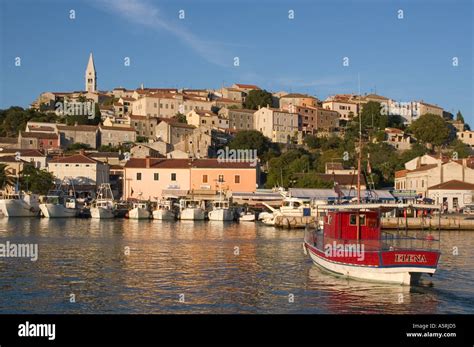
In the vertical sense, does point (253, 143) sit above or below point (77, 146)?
above

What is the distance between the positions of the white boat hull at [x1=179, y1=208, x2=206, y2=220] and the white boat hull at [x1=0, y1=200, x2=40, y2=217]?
16.0 metres

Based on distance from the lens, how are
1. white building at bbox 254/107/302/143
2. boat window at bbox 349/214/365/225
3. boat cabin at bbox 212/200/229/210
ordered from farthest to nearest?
1. white building at bbox 254/107/302/143
2. boat cabin at bbox 212/200/229/210
3. boat window at bbox 349/214/365/225

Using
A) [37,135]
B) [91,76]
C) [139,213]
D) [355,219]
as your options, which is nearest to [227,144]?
[37,135]

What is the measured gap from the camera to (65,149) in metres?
108

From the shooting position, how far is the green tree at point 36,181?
258 ft

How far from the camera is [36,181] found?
259 feet

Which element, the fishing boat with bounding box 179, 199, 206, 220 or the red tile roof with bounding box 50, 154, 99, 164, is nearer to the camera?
the fishing boat with bounding box 179, 199, 206, 220

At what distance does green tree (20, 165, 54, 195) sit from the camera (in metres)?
78.6

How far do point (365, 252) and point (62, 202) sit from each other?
59.9 meters

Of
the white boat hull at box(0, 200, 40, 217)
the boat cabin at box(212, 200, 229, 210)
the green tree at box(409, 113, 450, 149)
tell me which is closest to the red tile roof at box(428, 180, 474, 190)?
the boat cabin at box(212, 200, 229, 210)

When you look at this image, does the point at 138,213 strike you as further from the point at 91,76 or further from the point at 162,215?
the point at 91,76

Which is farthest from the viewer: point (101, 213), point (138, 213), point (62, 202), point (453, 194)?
point (62, 202)

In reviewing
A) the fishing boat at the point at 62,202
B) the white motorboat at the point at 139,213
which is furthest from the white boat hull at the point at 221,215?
the fishing boat at the point at 62,202

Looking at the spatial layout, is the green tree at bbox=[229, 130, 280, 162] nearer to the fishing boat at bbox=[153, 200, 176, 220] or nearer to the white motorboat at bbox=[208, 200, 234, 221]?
the fishing boat at bbox=[153, 200, 176, 220]
